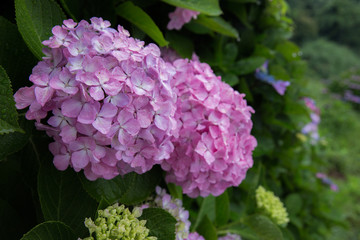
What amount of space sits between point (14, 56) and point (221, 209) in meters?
0.71

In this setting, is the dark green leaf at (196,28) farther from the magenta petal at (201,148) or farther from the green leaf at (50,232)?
the green leaf at (50,232)

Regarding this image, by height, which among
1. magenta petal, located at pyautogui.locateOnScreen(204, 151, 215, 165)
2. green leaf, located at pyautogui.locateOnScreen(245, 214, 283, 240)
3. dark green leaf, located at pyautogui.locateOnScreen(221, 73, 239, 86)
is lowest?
green leaf, located at pyautogui.locateOnScreen(245, 214, 283, 240)

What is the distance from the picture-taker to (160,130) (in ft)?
2.01

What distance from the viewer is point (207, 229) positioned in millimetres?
961

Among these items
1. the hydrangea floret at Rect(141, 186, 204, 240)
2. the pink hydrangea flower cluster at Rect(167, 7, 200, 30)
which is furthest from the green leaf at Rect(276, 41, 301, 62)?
the hydrangea floret at Rect(141, 186, 204, 240)

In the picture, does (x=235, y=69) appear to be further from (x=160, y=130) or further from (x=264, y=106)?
(x=160, y=130)

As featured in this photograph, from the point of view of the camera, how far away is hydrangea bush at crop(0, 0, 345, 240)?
57 centimetres

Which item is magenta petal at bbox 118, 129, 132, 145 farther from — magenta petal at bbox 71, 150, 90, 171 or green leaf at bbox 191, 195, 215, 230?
green leaf at bbox 191, 195, 215, 230

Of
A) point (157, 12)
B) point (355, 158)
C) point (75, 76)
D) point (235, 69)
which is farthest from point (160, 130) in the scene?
point (355, 158)

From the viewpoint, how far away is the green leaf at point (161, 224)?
69 cm

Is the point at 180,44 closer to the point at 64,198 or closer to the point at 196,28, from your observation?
the point at 196,28

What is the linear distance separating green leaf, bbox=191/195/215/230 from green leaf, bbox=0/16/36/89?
618 mm

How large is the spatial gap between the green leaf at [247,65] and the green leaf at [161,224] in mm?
771

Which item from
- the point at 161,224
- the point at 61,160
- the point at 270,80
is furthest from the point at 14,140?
the point at 270,80
